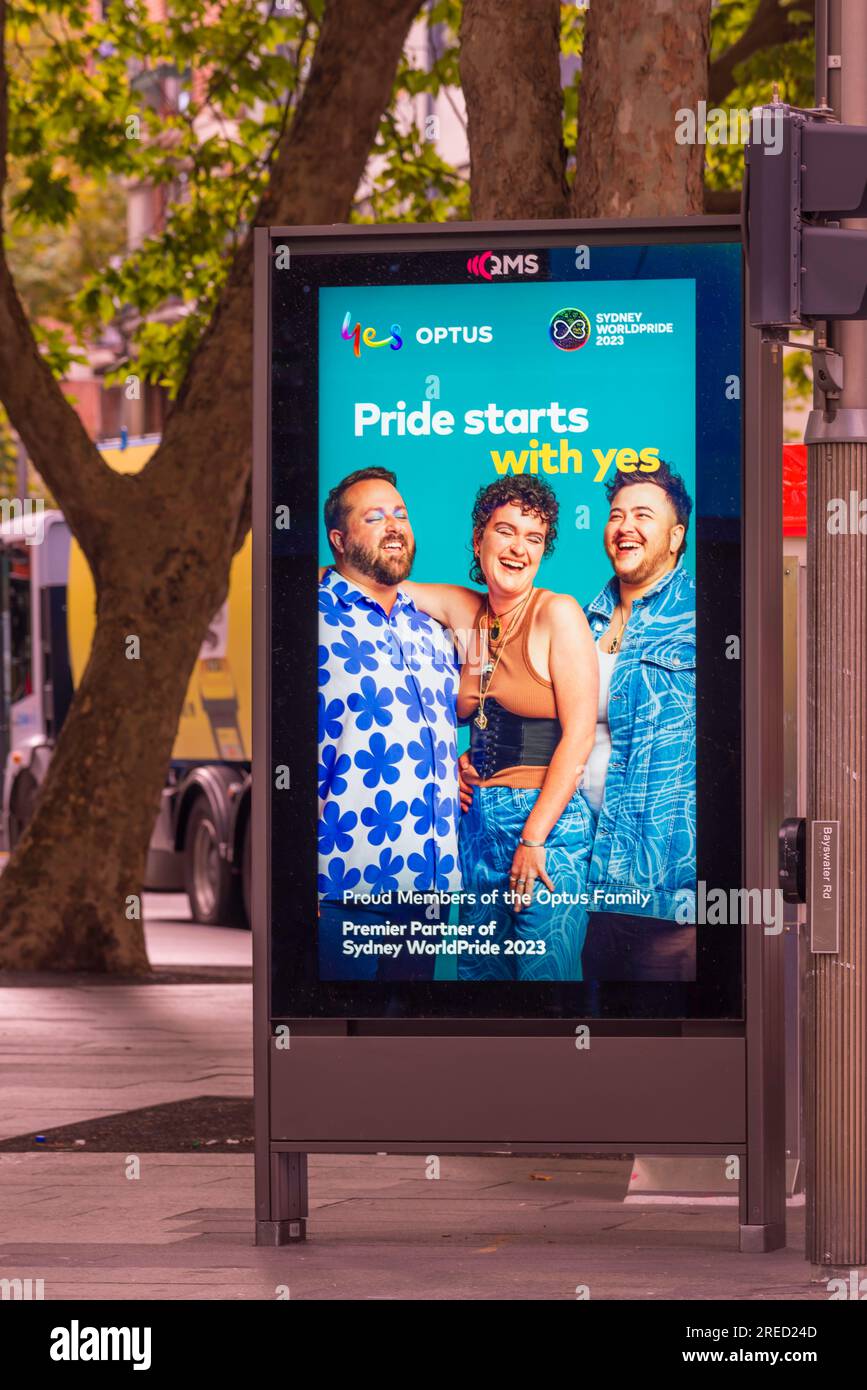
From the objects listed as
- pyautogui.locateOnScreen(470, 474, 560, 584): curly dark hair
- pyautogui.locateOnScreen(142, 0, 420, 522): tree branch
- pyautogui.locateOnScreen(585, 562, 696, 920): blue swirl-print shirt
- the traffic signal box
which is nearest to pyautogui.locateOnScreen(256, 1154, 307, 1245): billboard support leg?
pyautogui.locateOnScreen(585, 562, 696, 920): blue swirl-print shirt

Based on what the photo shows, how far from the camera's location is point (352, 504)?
7266mm

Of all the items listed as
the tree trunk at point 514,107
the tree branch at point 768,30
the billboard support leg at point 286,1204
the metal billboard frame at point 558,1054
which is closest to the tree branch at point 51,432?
the tree branch at point 768,30

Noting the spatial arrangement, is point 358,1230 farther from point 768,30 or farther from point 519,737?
point 768,30

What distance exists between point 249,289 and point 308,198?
2.05ft

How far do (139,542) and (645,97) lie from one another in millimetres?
7090

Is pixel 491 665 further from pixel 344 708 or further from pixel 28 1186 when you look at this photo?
pixel 28 1186

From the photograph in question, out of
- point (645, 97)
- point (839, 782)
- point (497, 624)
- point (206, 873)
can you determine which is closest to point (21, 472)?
point (206, 873)

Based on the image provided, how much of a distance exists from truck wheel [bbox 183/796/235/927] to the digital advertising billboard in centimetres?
1366

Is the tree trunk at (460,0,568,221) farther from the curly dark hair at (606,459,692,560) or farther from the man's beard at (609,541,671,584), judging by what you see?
the man's beard at (609,541,671,584)

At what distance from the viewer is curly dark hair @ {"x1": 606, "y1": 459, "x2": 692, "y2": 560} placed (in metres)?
7.17

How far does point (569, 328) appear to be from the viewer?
7.21 m

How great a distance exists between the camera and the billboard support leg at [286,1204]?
7.20 metres

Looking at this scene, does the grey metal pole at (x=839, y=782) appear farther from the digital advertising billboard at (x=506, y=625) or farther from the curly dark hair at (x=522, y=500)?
the curly dark hair at (x=522, y=500)

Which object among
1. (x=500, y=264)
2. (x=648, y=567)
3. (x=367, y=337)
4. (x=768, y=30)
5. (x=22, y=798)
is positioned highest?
(x=768, y=30)
